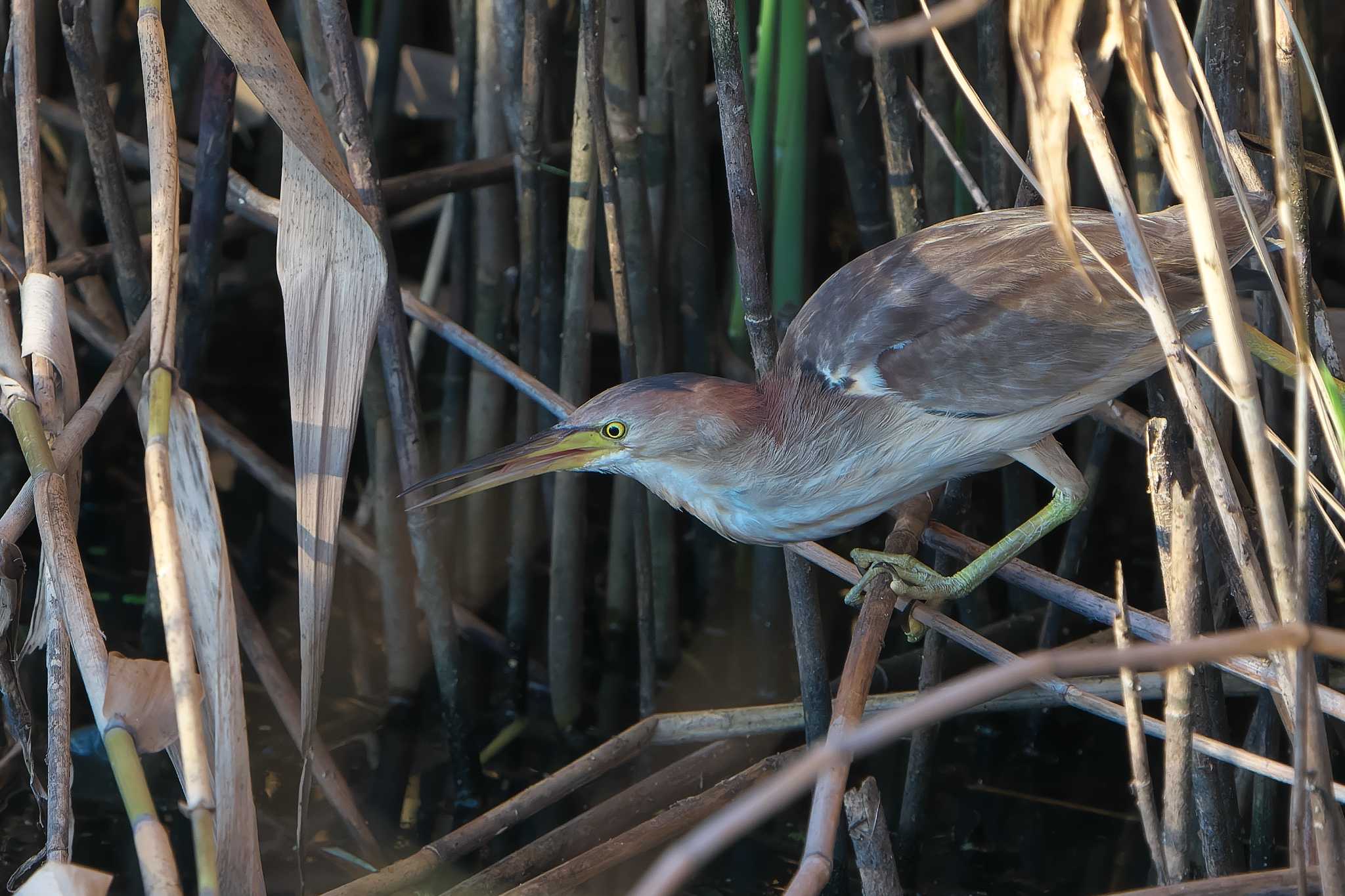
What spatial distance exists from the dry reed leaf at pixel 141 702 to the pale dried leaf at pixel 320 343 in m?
0.37

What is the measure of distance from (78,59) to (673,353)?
1372mm

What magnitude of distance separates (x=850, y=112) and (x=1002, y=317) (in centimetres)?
57

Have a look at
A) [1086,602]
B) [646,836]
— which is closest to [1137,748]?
[1086,602]

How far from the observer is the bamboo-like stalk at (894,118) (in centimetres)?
207

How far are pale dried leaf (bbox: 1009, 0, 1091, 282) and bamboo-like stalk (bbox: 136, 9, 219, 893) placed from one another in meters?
0.88

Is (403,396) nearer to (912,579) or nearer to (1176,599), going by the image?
(912,579)

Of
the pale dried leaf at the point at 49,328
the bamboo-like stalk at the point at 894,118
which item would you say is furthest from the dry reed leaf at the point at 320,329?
the bamboo-like stalk at the point at 894,118

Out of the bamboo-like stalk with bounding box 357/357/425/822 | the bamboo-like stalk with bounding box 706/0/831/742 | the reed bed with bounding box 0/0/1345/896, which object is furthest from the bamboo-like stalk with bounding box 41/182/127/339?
the bamboo-like stalk with bounding box 706/0/831/742

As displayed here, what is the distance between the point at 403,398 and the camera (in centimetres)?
228

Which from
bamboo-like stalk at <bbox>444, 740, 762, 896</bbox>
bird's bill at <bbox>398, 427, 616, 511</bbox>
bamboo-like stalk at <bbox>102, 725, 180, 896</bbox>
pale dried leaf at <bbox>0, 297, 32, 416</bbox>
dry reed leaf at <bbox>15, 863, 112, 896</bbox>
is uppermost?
pale dried leaf at <bbox>0, 297, 32, 416</bbox>

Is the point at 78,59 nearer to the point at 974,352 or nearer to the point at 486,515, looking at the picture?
the point at 486,515

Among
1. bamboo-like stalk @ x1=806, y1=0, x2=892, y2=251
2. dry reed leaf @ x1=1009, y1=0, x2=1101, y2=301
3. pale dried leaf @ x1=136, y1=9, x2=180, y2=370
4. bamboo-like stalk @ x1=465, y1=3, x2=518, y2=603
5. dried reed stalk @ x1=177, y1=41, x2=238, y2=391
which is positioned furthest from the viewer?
bamboo-like stalk @ x1=465, y1=3, x2=518, y2=603

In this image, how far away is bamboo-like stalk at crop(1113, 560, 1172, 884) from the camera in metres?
1.29

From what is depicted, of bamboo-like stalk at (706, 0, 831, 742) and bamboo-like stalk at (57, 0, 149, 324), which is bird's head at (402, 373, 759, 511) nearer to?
bamboo-like stalk at (706, 0, 831, 742)
